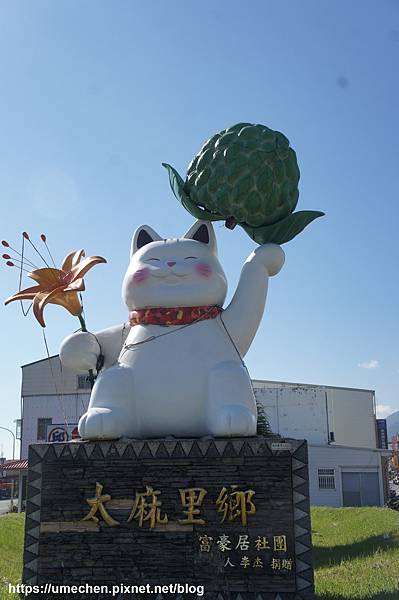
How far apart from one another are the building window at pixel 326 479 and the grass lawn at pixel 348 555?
6.97 metres

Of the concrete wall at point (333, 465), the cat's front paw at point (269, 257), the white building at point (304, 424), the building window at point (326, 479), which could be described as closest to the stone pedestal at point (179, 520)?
the cat's front paw at point (269, 257)

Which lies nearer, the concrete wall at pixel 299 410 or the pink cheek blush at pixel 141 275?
the pink cheek blush at pixel 141 275

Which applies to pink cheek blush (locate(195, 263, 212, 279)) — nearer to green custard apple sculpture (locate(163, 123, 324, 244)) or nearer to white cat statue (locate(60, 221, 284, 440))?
white cat statue (locate(60, 221, 284, 440))

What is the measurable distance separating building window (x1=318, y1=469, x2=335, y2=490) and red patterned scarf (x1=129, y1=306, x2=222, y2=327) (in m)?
Answer: 16.5

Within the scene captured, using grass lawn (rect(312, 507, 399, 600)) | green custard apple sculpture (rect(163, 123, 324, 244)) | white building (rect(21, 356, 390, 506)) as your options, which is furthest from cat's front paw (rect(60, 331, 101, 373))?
white building (rect(21, 356, 390, 506))

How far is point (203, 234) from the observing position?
6.23 metres

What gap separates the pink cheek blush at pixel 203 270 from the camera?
578cm

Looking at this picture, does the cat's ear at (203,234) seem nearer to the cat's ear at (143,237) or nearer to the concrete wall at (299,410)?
the cat's ear at (143,237)

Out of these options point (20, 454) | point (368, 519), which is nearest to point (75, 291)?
point (368, 519)

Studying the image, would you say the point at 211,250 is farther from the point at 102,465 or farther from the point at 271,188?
the point at 102,465

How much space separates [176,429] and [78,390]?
672 inches

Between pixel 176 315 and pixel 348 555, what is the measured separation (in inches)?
175

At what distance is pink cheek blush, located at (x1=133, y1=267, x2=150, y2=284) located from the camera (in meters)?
5.79

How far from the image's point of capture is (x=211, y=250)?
615 centimetres
